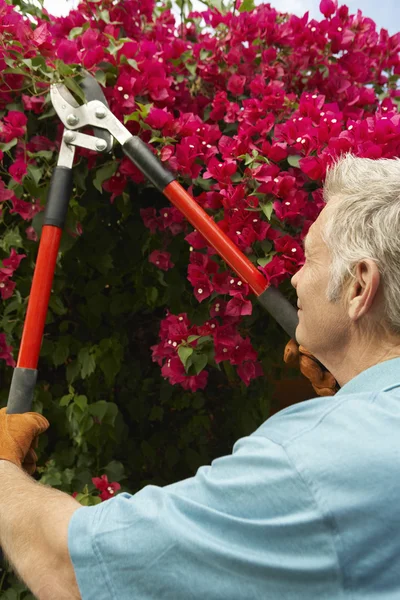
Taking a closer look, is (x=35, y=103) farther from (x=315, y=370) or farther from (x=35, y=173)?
(x=315, y=370)

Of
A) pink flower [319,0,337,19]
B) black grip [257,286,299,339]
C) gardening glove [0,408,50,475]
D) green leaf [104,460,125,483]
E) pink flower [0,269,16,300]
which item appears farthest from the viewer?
pink flower [319,0,337,19]

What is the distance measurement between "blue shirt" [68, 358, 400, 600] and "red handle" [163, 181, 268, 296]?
62 centimetres

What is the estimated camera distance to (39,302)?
1.59m

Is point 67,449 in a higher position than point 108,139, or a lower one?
lower

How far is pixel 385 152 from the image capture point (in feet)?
4.92

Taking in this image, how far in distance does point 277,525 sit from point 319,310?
44 cm

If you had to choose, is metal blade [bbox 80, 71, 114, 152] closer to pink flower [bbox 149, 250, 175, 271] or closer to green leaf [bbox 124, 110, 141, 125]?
green leaf [bbox 124, 110, 141, 125]

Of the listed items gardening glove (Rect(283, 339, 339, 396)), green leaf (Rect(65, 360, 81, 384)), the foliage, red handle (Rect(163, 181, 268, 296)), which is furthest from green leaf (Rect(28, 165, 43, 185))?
gardening glove (Rect(283, 339, 339, 396))

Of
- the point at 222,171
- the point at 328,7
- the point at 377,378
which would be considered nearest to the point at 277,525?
the point at 377,378

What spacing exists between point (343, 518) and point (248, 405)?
139cm

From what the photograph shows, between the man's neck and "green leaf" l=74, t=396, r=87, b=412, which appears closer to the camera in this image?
the man's neck

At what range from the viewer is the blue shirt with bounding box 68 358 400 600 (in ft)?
2.66

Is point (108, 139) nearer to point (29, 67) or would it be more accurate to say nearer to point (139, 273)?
point (29, 67)

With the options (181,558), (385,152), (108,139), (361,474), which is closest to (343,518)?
(361,474)
